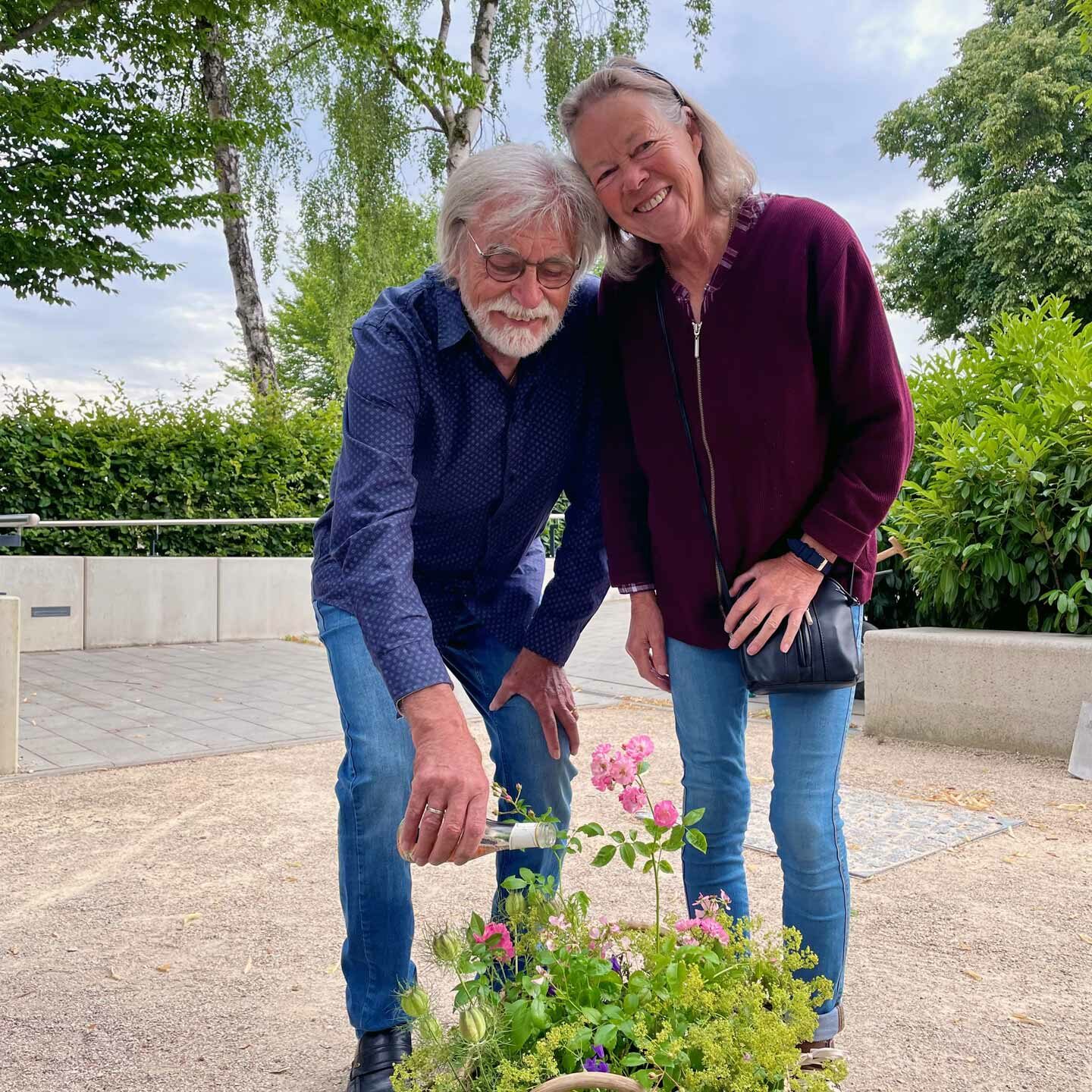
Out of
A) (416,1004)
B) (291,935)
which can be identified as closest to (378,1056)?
(416,1004)

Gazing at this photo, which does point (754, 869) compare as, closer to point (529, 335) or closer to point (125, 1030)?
point (125, 1030)

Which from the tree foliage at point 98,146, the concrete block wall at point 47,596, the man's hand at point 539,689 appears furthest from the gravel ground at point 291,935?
the tree foliage at point 98,146

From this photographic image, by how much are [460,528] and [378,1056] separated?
110 cm

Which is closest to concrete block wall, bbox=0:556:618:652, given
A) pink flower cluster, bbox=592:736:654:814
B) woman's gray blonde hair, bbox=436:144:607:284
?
woman's gray blonde hair, bbox=436:144:607:284

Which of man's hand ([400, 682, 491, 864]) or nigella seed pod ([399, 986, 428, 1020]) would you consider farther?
man's hand ([400, 682, 491, 864])

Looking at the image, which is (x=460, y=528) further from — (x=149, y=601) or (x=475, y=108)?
(x=475, y=108)

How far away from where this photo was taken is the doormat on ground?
3.98 meters

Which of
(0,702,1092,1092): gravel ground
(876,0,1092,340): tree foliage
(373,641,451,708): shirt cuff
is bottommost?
(0,702,1092,1092): gravel ground

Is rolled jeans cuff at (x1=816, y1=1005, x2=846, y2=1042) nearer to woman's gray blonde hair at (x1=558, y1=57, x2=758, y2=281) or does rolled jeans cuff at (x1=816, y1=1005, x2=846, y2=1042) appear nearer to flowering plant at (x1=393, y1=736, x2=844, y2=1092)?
flowering plant at (x1=393, y1=736, x2=844, y2=1092)

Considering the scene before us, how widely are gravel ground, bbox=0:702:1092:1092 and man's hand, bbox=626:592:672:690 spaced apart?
1.01m

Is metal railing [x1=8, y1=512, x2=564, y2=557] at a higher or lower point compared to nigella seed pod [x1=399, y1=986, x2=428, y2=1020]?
higher

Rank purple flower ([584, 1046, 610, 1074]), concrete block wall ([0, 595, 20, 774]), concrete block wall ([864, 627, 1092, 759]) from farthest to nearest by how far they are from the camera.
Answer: concrete block wall ([864, 627, 1092, 759]) → concrete block wall ([0, 595, 20, 774]) → purple flower ([584, 1046, 610, 1074])

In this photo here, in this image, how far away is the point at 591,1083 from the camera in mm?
1153

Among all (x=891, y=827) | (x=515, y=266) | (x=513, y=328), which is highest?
(x=515, y=266)
